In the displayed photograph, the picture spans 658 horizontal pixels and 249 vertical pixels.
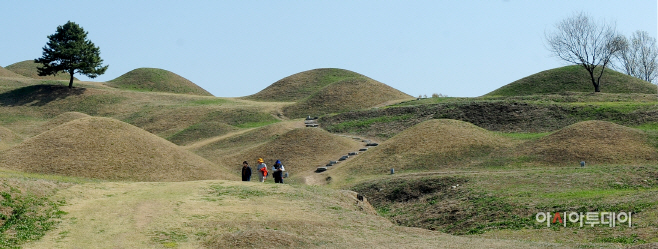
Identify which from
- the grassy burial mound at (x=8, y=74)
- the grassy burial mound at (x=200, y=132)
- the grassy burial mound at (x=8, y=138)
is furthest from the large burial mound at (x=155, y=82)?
the grassy burial mound at (x=8, y=138)

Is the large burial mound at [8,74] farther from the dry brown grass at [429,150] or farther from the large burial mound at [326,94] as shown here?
the dry brown grass at [429,150]

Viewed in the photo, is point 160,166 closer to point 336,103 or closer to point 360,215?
point 360,215

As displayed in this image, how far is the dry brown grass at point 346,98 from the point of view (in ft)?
221

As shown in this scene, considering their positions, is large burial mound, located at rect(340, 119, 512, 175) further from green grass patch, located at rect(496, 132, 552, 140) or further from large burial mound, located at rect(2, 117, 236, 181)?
large burial mound, located at rect(2, 117, 236, 181)

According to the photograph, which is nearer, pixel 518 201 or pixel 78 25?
pixel 518 201

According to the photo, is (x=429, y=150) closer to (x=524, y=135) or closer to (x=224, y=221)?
(x=524, y=135)

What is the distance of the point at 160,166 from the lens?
34.0 m

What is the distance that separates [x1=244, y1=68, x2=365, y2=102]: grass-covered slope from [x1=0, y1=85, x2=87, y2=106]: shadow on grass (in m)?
23.2

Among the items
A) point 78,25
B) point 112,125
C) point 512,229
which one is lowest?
point 512,229

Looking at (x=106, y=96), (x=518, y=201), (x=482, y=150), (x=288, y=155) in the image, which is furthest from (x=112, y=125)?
(x=106, y=96)

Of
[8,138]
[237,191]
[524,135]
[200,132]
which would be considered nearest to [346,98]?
[200,132]

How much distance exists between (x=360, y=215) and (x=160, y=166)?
15197mm

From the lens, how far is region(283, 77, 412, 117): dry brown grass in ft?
221

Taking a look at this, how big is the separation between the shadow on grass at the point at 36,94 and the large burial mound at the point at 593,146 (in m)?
59.4
